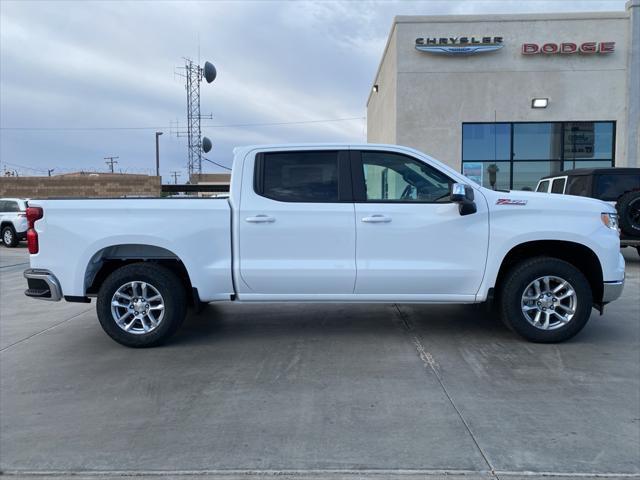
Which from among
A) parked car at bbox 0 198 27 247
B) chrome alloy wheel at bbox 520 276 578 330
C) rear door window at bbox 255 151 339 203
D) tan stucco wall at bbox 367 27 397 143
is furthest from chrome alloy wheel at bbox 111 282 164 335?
parked car at bbox 0 198 27 247

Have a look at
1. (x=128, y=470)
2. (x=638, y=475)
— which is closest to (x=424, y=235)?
(x=638, y=475)

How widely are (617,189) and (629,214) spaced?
Result: 719 millimetres

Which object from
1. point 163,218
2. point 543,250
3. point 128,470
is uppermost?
point 163,218

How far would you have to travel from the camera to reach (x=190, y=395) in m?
4.15

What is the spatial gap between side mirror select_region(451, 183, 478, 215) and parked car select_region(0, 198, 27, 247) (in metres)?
17.3

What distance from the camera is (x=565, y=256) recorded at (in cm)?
556

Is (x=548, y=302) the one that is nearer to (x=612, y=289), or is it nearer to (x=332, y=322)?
(x=612, y=289)

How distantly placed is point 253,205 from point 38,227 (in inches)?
84.4

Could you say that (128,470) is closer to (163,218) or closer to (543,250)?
(163,218)

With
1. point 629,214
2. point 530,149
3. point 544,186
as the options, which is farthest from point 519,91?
point 629,214

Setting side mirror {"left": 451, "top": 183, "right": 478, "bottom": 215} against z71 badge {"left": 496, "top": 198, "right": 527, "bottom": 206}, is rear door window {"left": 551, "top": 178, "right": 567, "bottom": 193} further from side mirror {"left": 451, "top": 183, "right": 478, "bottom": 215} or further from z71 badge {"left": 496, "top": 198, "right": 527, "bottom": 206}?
side mirror {"left": 451, "top": 183, "right": 478, "bottom": 215}

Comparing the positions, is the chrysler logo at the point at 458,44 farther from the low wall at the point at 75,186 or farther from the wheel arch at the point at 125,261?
the low wall at the point at 75,186

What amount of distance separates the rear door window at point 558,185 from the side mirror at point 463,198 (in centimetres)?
773

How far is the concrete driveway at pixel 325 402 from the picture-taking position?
10.3 feet
